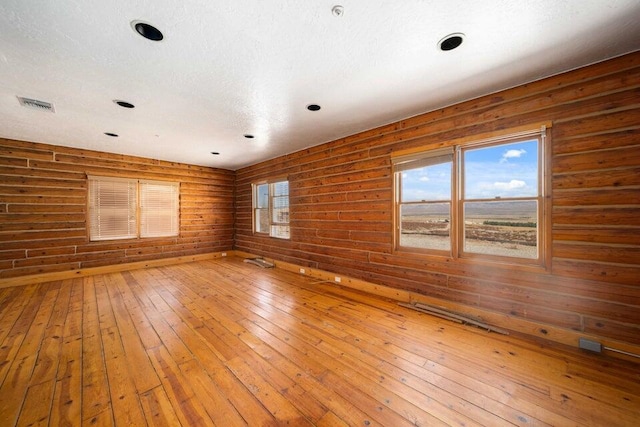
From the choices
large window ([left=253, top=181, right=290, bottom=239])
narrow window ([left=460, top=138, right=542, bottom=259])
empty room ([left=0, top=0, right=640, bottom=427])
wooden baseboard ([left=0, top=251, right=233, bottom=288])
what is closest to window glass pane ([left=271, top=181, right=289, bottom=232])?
large window ([left=253, top=181, right=290, bottom=239])

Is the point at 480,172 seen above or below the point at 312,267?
above

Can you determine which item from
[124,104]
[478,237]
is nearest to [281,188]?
[124,104]

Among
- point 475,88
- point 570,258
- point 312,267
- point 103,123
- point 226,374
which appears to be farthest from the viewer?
point 312,267

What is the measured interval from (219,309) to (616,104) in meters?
4.74

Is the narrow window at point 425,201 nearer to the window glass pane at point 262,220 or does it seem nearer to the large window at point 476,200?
the large window at point 476,200

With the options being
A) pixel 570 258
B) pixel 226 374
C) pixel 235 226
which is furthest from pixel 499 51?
pixel 235 226

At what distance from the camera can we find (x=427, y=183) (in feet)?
10.7

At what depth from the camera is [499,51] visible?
78.0 inches

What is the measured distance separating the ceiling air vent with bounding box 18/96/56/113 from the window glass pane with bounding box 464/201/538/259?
17.8ft

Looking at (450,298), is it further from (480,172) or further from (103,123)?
(103,123)

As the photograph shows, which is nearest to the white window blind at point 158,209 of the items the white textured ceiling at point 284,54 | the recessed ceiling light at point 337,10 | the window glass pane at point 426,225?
the white textured ceiling at point 284,54

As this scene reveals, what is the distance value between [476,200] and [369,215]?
1.50 meters

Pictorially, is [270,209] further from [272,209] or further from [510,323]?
[510,323]

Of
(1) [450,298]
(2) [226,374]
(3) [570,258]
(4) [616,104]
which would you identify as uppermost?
(4) [616,104]
